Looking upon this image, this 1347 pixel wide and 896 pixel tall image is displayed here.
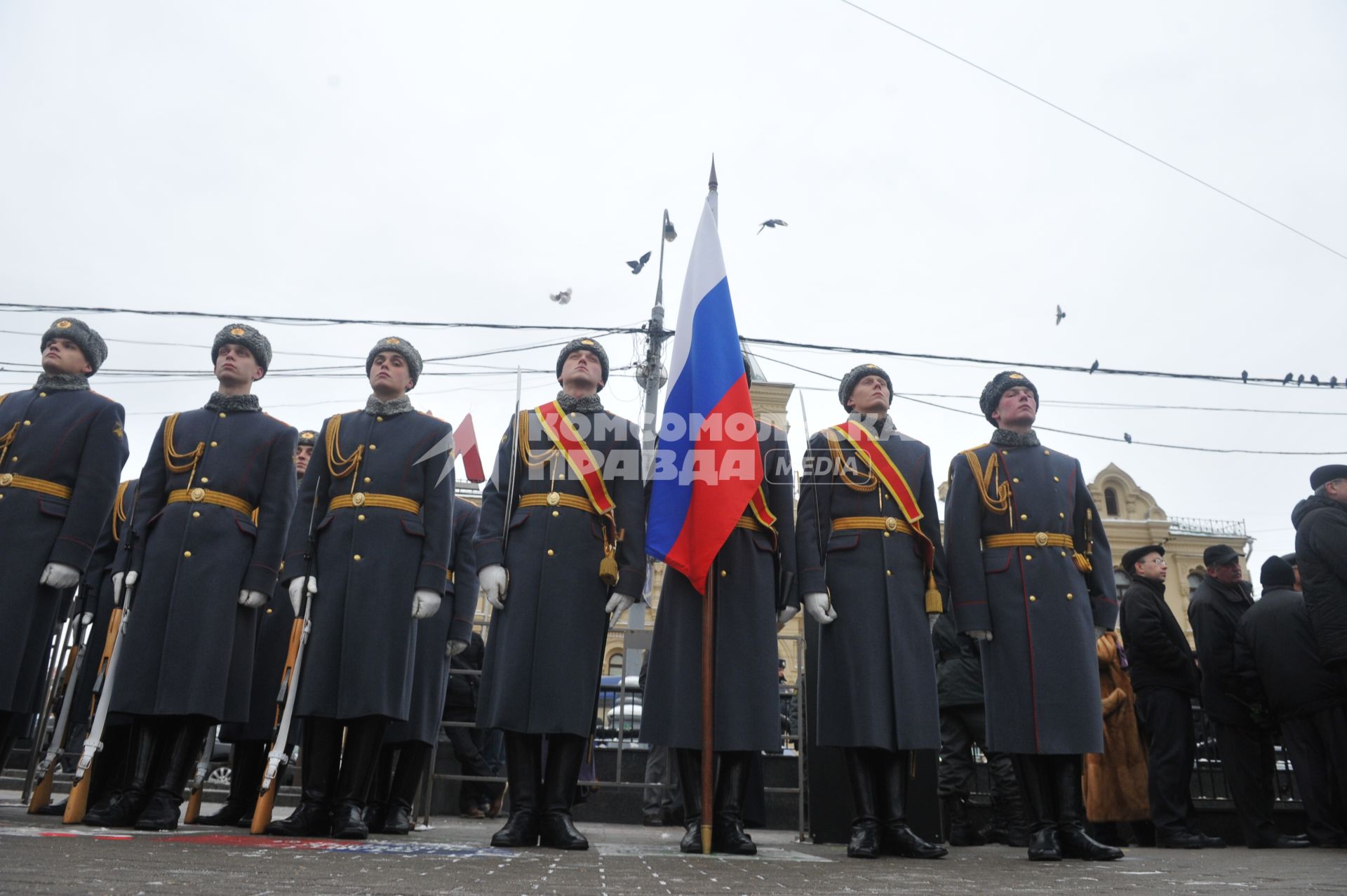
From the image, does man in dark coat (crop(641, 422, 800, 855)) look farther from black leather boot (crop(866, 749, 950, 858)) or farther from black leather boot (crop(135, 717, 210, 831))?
black leather boot (crop(135, 717, 210, 831))

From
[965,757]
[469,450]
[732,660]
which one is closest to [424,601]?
[732,660]

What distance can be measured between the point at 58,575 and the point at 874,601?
3.81m

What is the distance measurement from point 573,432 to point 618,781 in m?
3.27

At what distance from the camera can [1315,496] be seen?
6297 mm

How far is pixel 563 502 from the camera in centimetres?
479

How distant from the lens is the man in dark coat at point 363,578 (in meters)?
4.52

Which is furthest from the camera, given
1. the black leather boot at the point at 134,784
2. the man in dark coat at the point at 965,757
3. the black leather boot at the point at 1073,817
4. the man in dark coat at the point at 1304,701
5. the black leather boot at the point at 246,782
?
the man in dark coat at the point at 965,757

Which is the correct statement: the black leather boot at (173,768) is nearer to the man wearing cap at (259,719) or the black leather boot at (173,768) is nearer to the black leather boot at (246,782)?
the man wearing cap at (259,719)

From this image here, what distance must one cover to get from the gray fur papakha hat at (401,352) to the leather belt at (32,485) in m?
1.56

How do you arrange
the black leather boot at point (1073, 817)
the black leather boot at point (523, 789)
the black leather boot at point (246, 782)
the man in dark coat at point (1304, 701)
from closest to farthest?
1. the black leather boot at point (523, 789)
2. the black leather boot at point (1073, 817)
3. the black leather boot at point (246, 782)
4. the man in dark coat at point (1304, 701)

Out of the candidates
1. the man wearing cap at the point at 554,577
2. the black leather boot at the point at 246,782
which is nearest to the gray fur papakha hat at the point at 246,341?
the man wearing cap at the point at 554,577

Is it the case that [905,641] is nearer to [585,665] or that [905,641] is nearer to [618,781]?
[585,665]

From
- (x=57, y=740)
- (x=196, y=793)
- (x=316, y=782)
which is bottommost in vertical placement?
(x=196, y=793)

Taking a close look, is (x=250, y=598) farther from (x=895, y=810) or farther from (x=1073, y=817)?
(x=1073, y=817)
